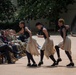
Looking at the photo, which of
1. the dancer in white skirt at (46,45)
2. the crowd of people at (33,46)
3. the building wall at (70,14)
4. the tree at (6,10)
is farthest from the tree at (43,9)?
the dancer in white skirt at (46,45)

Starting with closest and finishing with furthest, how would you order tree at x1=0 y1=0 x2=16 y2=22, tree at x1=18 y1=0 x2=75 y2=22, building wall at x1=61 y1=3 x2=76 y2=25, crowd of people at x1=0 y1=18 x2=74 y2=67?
1. crowd of people at x1=0 y1=18 x2=74 y2=67
2. tree at x1=18 y1=0 x2=75 y2=22
3. tree at x1=0 y1=0 x2=16 y2=22
4. building wall at x1=61 y1=3 x2=76 y2=25

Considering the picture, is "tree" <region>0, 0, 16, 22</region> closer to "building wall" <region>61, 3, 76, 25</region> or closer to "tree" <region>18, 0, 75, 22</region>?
"tree" <region>18, 0, 75, 22</region>

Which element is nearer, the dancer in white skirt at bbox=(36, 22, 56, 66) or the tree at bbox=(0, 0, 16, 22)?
the dancer in white skirt at bbox=(36, 22, 56, 66)

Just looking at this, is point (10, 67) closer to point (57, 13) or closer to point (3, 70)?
point (3, 70)

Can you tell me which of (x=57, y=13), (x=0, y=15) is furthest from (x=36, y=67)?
(x=0, y=15)

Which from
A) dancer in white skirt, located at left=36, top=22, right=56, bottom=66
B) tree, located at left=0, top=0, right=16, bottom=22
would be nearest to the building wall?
tree, located at left=0, top=0, right=16, bottom=22

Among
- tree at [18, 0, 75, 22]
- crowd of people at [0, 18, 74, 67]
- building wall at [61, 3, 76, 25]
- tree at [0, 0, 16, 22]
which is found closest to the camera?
crowd of people at [0, 18, 74, 67]

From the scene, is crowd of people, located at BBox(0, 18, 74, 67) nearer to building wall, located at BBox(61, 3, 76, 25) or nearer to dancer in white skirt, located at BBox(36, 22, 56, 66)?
dancer in white skirt, located at BBox(36, 22, 56, 66)

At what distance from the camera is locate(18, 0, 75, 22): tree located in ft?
106

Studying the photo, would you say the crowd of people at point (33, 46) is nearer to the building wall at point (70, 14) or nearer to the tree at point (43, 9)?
the tree at point (43, 9)

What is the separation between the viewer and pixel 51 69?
1071cm

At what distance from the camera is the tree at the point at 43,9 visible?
106 ft

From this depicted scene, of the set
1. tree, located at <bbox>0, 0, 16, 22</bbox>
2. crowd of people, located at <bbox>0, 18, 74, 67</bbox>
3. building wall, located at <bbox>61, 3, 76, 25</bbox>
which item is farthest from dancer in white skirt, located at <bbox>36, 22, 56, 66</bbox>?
building wall, located at <bbox>61, 3, 76, 25</bbox>

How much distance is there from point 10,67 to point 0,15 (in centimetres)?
2477
